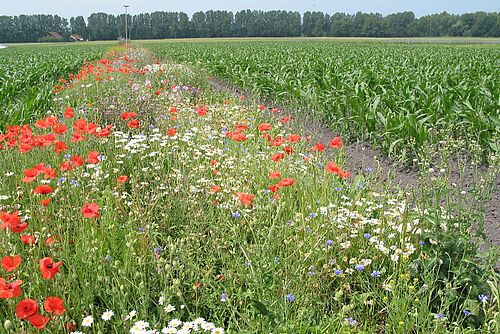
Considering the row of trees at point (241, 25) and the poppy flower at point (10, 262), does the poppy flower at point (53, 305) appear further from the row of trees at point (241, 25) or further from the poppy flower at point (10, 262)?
the row of trees at point (241, 25)

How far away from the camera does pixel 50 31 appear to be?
11950 centimetres

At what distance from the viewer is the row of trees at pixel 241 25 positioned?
343 feet

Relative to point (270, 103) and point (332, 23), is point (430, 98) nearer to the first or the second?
point (270, 103)

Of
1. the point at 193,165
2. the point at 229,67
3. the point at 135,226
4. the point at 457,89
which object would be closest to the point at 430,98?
the point at 457,89

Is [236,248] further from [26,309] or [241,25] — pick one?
[241,25]

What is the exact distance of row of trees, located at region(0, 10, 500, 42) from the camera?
10444 centimetres

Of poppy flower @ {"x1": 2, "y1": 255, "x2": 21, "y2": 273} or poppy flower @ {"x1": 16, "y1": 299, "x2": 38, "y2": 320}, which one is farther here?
poppy flower @ {"x1": 2, "y1": 255, "x2": 21, "y2": 273}

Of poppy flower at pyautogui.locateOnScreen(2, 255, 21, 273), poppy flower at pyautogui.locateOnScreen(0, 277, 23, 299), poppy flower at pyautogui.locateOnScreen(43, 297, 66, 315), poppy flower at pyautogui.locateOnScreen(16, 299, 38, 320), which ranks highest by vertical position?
poppy flower at pyautogui.locateOnScreen(2, 255, 21, 273)

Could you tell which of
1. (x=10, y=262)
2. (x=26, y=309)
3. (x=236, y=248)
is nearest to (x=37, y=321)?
(x=26, y=309)

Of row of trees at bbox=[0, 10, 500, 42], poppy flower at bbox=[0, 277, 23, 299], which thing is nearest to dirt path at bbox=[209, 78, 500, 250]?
poppy flower at bbox=[0, 277, 23, 299]

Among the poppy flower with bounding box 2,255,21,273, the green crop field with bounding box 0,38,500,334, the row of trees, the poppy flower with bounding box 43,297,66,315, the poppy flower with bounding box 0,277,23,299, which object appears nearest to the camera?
the poppy flower with bounding box 0,277,23,299

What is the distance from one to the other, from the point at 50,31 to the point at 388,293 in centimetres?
13430

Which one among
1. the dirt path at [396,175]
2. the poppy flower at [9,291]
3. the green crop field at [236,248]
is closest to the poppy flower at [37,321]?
the green crop field at [236,248]

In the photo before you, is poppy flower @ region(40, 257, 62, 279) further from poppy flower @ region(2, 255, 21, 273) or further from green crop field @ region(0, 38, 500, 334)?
poppy flower @ region(2, 255, 21, 273)
